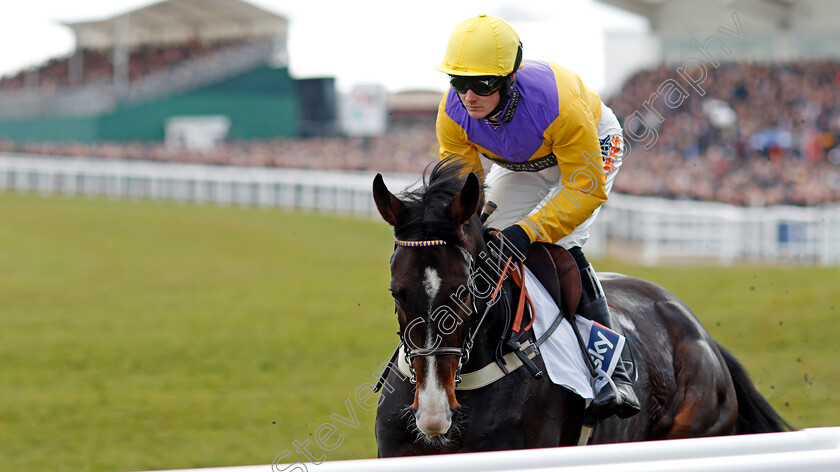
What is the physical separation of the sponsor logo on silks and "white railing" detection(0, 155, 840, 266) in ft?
35.7

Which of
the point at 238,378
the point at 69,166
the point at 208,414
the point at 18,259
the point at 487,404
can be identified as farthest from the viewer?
the point at 69,166

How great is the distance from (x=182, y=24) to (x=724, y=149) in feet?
83.6

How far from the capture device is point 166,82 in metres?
31.6

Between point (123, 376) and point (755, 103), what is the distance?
18305 millimetres

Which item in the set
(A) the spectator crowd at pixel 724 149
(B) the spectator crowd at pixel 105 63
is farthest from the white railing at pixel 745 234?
(B) the spectator crowd at pixel 105 63

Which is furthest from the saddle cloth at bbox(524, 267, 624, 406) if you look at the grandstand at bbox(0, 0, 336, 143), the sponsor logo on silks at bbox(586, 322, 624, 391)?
the grandstand at bbox(0, 0, 336, 143)

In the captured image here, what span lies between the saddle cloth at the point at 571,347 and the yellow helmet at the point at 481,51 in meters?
0.68

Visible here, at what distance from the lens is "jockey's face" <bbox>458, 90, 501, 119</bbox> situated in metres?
2.93

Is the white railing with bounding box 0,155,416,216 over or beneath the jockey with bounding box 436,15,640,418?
beneath

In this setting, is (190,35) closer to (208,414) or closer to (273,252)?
(273,252)

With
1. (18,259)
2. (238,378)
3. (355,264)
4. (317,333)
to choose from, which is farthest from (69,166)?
(238,378)

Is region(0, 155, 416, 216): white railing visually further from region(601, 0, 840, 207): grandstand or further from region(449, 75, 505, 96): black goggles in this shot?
region(449, 75, 505, 96): black goggles

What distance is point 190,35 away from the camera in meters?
38.6

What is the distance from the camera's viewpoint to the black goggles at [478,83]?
9.41 feet
